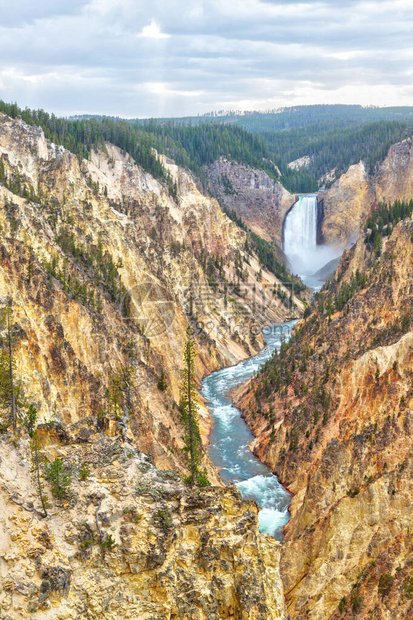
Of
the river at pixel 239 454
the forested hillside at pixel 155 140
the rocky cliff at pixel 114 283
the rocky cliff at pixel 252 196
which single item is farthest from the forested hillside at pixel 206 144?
the river at pixel 239 454

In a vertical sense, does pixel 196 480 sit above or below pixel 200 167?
below

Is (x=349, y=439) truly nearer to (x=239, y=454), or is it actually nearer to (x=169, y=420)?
(x=169, y=420)

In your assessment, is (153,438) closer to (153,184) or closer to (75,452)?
(75,452)

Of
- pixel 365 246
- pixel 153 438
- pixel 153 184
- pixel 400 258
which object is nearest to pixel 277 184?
pixel 153 184

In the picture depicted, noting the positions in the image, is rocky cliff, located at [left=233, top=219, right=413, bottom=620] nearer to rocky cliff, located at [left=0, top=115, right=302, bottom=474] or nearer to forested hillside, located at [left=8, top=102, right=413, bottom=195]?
rocky cliff, located at [left=0, top=115, right=302, bottom=474]

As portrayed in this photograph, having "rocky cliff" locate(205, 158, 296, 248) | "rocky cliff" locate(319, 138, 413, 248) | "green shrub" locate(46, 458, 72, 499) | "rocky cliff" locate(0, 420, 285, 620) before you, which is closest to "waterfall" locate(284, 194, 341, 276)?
"rocky cliff" locate(205, 158, 296, 248)

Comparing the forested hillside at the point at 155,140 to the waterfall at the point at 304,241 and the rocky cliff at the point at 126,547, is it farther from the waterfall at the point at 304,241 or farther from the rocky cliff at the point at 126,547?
the rocky cliff at the point at 126,547
